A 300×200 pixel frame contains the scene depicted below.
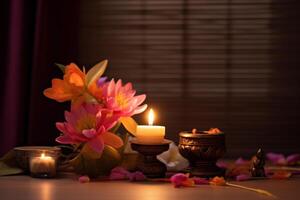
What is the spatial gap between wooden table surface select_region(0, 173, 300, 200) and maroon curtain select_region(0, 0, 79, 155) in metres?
0.49

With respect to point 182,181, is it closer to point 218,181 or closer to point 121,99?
point 218,181

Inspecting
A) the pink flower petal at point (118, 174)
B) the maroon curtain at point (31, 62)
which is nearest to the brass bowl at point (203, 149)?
the pink flower petal at point (118, 174)

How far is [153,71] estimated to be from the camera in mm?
2053

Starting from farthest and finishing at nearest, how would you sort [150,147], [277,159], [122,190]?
[277,159], [150,147], [122,190]

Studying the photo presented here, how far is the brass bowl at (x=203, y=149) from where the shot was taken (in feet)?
4.07

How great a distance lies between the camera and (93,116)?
124cm

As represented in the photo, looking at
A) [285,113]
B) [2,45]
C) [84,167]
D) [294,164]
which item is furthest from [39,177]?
[285,113]

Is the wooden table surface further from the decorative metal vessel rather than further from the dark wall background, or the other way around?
the dark wall background

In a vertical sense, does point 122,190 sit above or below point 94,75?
below

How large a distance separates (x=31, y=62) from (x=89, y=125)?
622 millimetres

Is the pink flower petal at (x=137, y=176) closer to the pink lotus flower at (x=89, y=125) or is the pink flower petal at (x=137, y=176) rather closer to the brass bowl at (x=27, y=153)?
the pink lotus flower at (x=89, y=125)

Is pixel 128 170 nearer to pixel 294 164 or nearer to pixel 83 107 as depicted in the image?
pixel 83 107

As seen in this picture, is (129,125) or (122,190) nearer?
(122,190)

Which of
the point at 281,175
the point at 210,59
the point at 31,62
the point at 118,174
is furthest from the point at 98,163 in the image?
the point at 210,59
